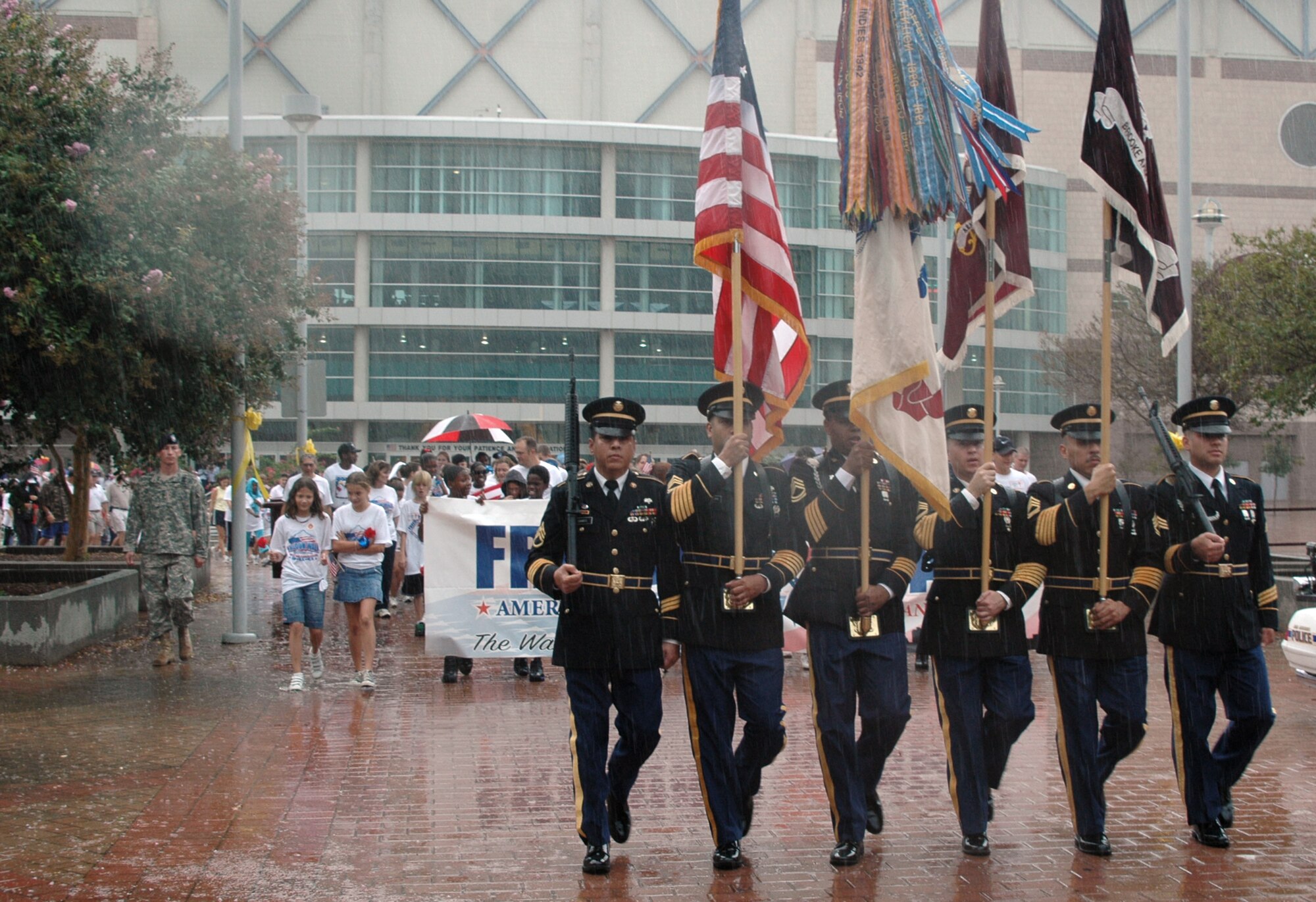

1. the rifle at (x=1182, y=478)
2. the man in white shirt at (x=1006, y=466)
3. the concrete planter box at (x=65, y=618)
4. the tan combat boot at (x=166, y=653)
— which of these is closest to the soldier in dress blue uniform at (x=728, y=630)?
the rifle at (x=1182, y=478)

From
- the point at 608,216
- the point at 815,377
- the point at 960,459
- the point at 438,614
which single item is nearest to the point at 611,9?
the point at 608,216

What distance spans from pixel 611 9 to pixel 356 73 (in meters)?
11.3

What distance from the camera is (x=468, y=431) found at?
26.7 meters

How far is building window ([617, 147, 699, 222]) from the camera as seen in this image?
5844 cm

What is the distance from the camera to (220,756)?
909 cm

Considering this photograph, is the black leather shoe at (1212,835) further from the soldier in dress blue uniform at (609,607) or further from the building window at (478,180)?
the building window at (478,180)

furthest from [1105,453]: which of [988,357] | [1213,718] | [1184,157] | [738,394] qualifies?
[1184,157]

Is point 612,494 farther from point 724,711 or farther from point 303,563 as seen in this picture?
point 303,563

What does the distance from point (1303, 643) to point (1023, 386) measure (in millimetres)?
53168

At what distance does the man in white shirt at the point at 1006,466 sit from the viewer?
1068 centimetres

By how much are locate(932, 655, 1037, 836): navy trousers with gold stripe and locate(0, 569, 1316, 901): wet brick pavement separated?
305mm

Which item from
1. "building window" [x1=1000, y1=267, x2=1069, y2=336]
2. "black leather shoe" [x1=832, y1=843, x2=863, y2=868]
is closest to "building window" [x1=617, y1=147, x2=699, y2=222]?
"building window" [x1=1000, y1=267, x2=1069, y2=336]

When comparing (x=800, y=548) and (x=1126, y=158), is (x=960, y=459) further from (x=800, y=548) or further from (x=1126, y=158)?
(x=1126, y=158)

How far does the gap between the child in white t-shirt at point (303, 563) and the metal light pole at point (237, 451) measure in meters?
2.72
